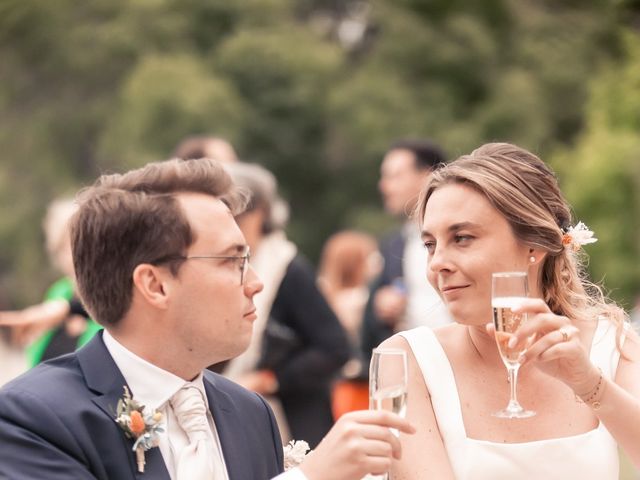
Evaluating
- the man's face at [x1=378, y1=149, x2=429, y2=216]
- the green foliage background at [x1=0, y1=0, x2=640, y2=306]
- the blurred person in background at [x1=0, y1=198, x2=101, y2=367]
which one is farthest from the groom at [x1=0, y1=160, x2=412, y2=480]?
the green foliage background at [x1=0, y1=0, x2=640, y2=306]

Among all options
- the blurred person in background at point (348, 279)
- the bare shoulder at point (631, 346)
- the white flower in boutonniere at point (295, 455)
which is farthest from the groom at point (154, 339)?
the blurred person in background at point (348, 279)

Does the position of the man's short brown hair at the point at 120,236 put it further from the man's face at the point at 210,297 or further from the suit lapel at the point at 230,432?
the suit lapel at the point at 230,432

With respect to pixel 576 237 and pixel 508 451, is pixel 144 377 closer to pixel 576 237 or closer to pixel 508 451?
pixel 508 451

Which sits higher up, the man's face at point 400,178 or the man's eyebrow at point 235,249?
the man's face at point 400,178

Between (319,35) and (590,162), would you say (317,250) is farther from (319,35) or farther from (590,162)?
(590,162)

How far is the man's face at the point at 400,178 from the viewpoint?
8070mm

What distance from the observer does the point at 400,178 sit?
8.12 metres

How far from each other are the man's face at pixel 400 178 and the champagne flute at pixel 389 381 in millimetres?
4896

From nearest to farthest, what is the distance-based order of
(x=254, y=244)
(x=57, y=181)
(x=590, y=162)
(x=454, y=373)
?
1. (x=454, y=373)
2. (x=254, y=244)
3. (x=590, y=162)
4. (x=57, y=181)

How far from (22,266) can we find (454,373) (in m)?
38.2

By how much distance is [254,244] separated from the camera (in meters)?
6.85

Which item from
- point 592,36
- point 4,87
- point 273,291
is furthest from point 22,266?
point 273,291

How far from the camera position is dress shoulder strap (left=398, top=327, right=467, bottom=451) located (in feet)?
13.7

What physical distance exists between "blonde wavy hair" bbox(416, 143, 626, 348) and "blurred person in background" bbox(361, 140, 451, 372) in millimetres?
2979
